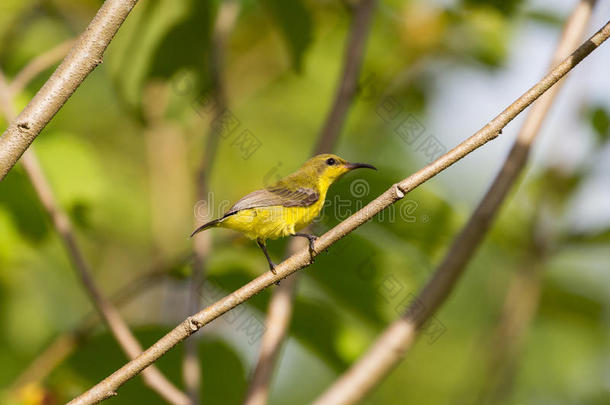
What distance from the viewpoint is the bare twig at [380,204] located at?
1.69 m

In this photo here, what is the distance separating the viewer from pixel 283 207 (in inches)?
129

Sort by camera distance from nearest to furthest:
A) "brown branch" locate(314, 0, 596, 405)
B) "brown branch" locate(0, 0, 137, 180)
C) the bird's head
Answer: "brown branch" locate(0, 0, 137, 180), "brown branch" locate(314, 0, 596, 405), the bird's head

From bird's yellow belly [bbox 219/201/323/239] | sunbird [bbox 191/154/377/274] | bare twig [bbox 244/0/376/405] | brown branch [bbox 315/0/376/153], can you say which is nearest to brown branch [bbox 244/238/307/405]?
bare twig [bbox 244/0/376/405]

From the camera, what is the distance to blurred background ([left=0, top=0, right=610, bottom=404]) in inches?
124

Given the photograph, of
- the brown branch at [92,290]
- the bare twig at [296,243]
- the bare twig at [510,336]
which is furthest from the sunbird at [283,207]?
the bare twig at [510,336]

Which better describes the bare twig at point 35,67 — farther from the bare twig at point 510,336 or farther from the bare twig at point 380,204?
the bare twig at point 510,336

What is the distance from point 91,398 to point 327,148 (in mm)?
1619

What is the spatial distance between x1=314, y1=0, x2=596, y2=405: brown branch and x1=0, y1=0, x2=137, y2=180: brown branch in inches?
60.8

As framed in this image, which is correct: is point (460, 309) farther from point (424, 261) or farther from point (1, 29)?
point (1, 29)

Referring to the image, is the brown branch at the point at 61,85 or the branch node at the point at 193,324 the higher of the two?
the brown branch at the point at 61,85

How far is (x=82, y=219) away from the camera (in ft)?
10.8

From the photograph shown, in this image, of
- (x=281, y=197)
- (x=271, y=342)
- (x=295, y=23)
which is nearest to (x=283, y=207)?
(x=281, y=197)

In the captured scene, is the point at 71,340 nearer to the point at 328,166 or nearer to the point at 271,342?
the point at 271,342

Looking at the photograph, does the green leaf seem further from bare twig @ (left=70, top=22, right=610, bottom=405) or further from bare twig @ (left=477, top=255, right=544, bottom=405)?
bare twig @ (left=477, top=255, right=544, bottom=405)
